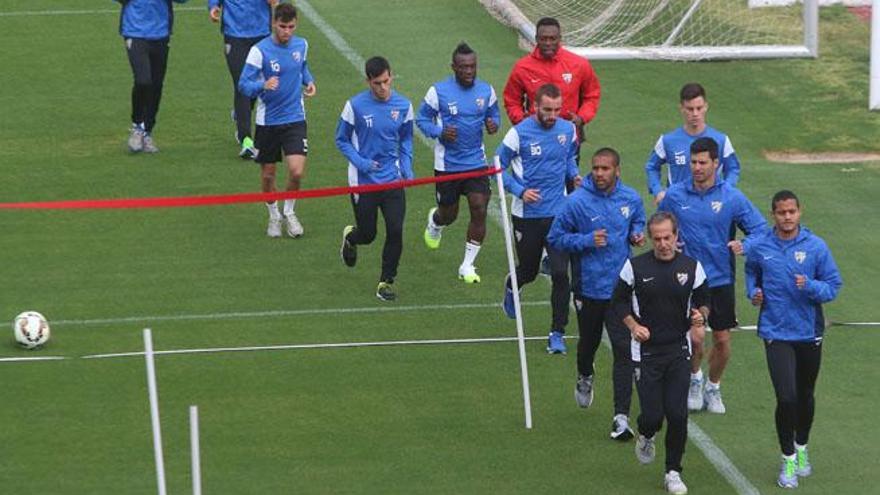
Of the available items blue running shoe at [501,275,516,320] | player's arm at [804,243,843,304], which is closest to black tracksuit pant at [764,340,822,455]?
player's arm at [804,243,843,304]

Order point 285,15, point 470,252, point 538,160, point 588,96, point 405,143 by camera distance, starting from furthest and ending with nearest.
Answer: point 285,15 < point 588,96 < point 470,252 < point 405,143 < point 538,160

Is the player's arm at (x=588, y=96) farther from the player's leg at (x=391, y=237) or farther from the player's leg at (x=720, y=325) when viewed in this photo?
the player's leg at (x=720, y=325)

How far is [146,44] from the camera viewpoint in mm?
20812

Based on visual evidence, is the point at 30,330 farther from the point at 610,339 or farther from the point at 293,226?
the point at 610,339

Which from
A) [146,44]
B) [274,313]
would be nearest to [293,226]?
[274,313]

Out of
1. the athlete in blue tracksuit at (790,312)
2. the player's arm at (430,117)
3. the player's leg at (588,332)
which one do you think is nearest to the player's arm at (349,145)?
the player's arm at (430,117)

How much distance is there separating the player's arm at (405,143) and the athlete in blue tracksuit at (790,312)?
466cm

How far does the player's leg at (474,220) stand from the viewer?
1725 cm

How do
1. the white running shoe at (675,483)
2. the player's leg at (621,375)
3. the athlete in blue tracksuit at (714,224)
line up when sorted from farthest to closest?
the athlete in blue tracksuit at (714,224) → the player's leg at (621,375) → the white running shoe at (675,483)

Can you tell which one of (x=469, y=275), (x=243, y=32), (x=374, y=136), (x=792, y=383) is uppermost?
(x=243, y=32)

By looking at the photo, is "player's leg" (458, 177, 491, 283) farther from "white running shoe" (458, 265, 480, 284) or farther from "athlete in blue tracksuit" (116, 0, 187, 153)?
"athlete in blue tracksuit" (116, 0, 187, 153)

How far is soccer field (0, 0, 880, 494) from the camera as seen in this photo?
1346 cm

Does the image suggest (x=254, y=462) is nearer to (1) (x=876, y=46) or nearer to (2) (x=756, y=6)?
(1) (x=876, y=46)

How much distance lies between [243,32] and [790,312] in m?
9.45
